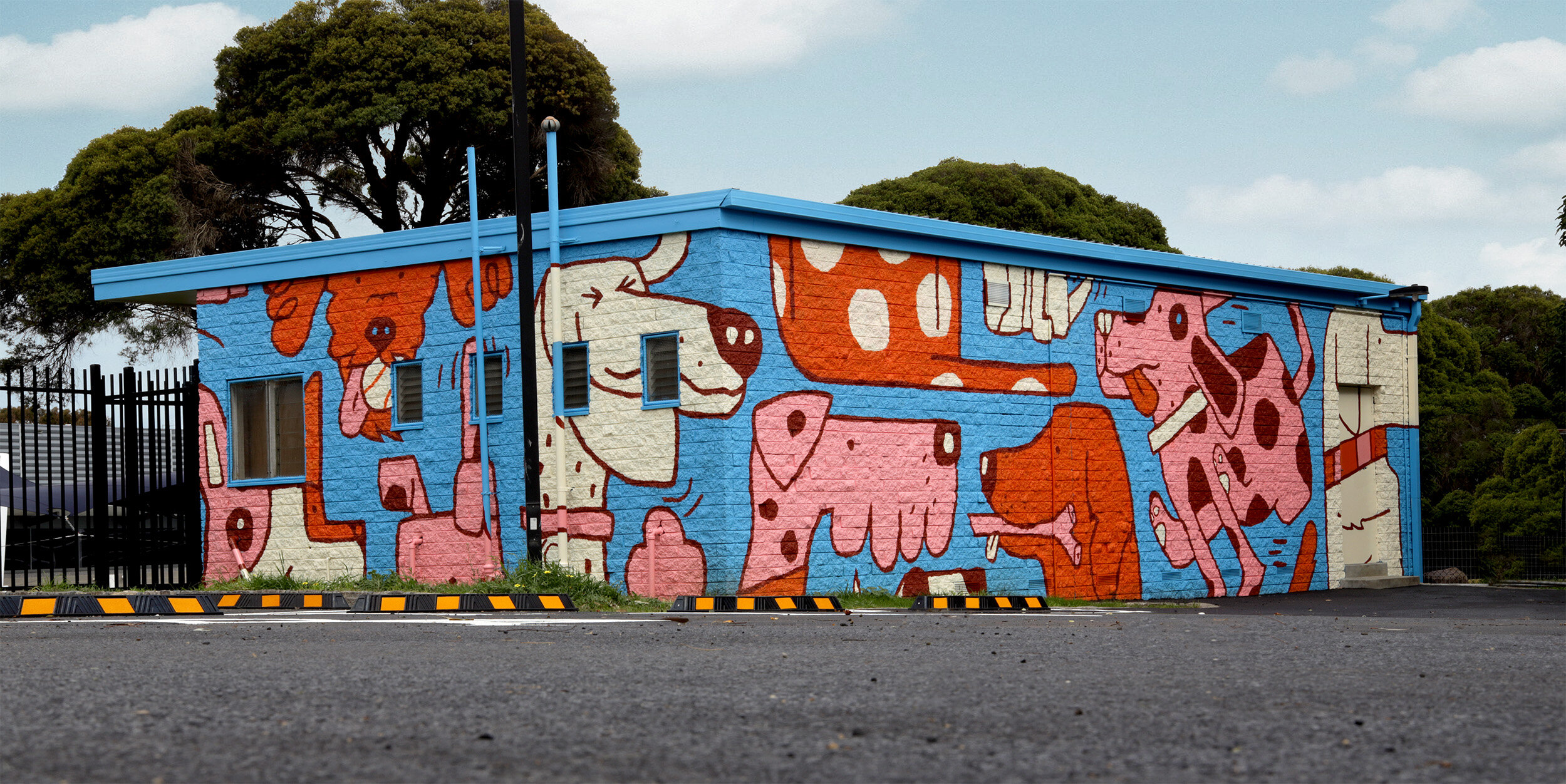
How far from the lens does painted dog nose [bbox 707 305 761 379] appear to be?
16.3 metres

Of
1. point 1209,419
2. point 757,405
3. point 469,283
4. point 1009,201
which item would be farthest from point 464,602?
point 1009,201

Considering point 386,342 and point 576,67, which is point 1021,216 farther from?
point 386,342

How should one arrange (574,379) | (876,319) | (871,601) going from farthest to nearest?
(876,319) < (574,379) < (871,601)

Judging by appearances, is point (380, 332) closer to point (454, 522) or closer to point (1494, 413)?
point (454, 522)

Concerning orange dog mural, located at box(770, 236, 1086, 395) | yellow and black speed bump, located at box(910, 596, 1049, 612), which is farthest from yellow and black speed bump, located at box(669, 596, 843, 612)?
orange dog mural, located at box(770, 236, 1086, 395)

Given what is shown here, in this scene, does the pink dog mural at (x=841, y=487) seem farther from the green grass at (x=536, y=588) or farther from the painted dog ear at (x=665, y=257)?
the painted dog ear at (x=665, y=257)

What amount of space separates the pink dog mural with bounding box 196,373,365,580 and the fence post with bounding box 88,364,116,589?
1457 millimetres

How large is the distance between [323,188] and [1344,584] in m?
23.1

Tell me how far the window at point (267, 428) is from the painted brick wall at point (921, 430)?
373 centimetres

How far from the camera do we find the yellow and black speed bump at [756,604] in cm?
1494

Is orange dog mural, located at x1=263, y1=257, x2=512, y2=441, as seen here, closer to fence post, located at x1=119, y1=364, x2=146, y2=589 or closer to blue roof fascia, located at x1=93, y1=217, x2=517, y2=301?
blue roof fascia, located at x1=93, y1=217, x2=517, y2=301

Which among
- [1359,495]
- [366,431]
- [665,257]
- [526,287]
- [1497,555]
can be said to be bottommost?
[1497,555]

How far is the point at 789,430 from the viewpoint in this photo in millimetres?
16734

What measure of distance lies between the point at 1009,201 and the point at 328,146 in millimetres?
17816
